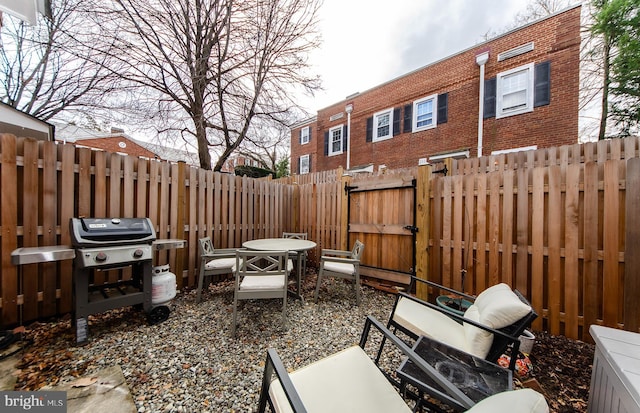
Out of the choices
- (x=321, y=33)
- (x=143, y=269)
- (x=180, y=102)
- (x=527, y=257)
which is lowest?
(x=143, y=269)

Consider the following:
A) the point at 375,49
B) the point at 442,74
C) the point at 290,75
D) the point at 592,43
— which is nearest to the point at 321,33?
the point at 290,75

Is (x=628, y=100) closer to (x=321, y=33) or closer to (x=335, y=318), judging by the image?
(x=321, y=33)

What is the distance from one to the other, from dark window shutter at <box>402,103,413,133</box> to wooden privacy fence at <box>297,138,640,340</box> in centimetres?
693

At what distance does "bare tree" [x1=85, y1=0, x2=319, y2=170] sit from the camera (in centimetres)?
492

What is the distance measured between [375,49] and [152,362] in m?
8.74

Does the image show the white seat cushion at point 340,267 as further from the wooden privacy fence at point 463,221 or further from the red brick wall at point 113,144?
the red brick wall at point 113,144

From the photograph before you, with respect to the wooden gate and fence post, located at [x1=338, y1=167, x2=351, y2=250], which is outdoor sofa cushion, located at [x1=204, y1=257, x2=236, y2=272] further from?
the wooden gate

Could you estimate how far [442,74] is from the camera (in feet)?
28.6

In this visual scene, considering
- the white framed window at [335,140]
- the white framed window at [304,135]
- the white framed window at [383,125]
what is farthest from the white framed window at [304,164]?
the white framed window at [383,125]

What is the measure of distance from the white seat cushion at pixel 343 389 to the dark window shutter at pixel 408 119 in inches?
390

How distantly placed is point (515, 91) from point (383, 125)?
15.5 feet

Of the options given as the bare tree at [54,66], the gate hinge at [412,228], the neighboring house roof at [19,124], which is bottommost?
the gate hinge at [412,228]

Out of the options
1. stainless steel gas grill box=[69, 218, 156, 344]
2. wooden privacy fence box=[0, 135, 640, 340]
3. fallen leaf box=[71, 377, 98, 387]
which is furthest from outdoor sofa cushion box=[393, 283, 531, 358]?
stainless steel gas grill box=[69, 218, 156, 344]

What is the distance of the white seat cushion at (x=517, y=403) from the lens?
27.4 inches
